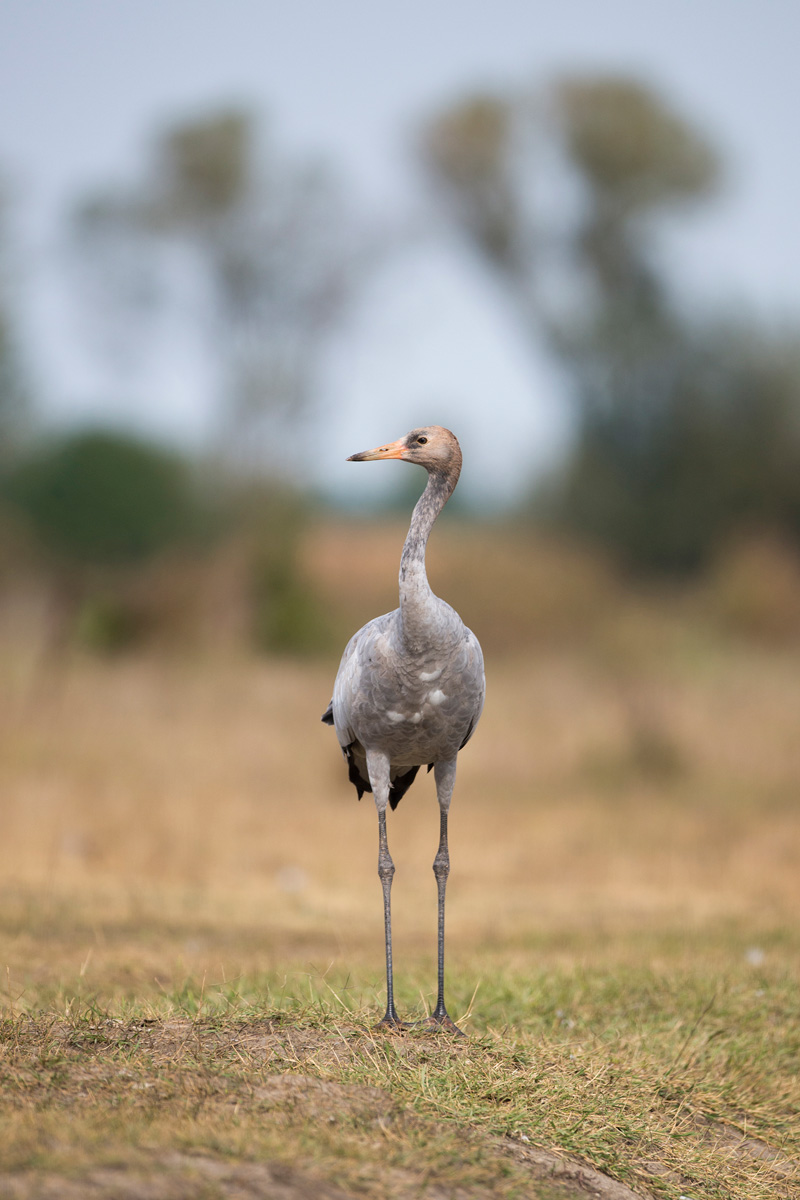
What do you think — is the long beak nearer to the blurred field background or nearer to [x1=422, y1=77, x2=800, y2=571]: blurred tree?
the blurred field background

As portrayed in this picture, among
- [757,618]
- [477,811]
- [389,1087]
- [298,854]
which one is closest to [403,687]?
[389,1087]

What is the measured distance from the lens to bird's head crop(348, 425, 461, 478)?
5.52 metres

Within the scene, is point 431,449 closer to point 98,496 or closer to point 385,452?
point 385,452

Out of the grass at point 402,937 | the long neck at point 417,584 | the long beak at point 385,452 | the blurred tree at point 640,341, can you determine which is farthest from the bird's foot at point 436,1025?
the blurred tree at point 640,341

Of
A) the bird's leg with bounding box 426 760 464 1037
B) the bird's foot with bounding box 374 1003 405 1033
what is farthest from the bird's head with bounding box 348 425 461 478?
the bird's foot with bounding box 374 1003 405 1033

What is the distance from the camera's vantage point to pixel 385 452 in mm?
5406

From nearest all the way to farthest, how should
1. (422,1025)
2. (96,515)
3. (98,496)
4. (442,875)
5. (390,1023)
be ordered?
(390,1023) → (422,1025) → (442,875) → (98,496) → (96,515)

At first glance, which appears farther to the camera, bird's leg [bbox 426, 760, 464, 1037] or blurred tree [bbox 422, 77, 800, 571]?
blurred tree [bbox 422, 77, 800, 571]

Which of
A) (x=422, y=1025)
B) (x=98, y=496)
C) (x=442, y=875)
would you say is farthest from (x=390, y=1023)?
(x=98, y=496)

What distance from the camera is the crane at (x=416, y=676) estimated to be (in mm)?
5211

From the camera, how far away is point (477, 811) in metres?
15.7

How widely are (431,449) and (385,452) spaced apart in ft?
→ 0.90

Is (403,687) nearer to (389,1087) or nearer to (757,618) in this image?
(389,1087)

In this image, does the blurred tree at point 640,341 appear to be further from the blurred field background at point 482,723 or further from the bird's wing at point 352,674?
the bird's wing at point 352,674
